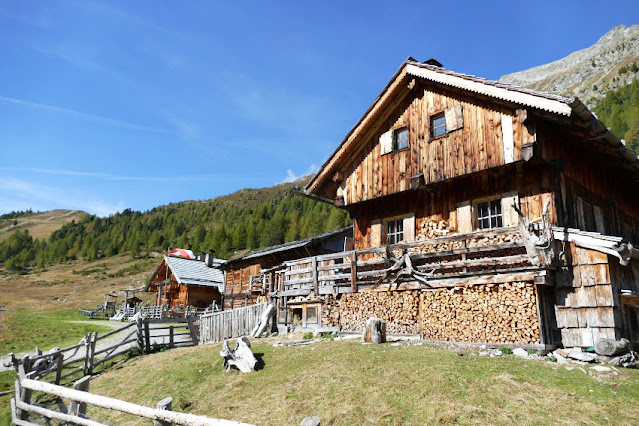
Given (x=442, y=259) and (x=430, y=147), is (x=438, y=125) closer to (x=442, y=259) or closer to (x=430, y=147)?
(x=430, y=147)

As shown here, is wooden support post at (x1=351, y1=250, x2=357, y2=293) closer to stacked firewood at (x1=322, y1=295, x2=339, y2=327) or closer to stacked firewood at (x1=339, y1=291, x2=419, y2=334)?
stacked firewood at (x1=339, y1=291, x2=419, y2=334)

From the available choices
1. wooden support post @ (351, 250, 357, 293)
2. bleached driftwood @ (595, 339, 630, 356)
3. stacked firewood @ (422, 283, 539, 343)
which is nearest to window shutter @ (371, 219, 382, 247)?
wooden support post @ (351, 250, 357, 293)

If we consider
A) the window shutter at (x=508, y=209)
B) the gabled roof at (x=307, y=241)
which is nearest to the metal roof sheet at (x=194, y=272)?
the gabled roof at (x=307, y=241)

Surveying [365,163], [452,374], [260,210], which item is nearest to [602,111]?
[260,210]

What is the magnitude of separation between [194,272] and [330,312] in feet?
113

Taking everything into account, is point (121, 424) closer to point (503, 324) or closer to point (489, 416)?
point (489, 416)

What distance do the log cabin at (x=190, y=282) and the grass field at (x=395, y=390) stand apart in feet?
111

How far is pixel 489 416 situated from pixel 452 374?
6.34 feet

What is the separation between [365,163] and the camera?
63.0 ft

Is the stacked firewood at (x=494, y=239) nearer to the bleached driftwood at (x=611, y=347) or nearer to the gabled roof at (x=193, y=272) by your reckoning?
the bleached driftwood at (x=611, y=347)

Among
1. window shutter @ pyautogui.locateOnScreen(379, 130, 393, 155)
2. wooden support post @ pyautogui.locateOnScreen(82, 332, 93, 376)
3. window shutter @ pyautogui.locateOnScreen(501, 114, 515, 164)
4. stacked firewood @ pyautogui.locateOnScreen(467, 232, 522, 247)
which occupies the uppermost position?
window shutter @ pyautogui.locateOnScreen(379, 130, 393, 155)

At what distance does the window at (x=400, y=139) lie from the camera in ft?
59.4

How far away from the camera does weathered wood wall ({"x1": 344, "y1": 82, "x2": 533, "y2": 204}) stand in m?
14.9

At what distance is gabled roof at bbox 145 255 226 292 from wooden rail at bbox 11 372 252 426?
34030 millimetres
